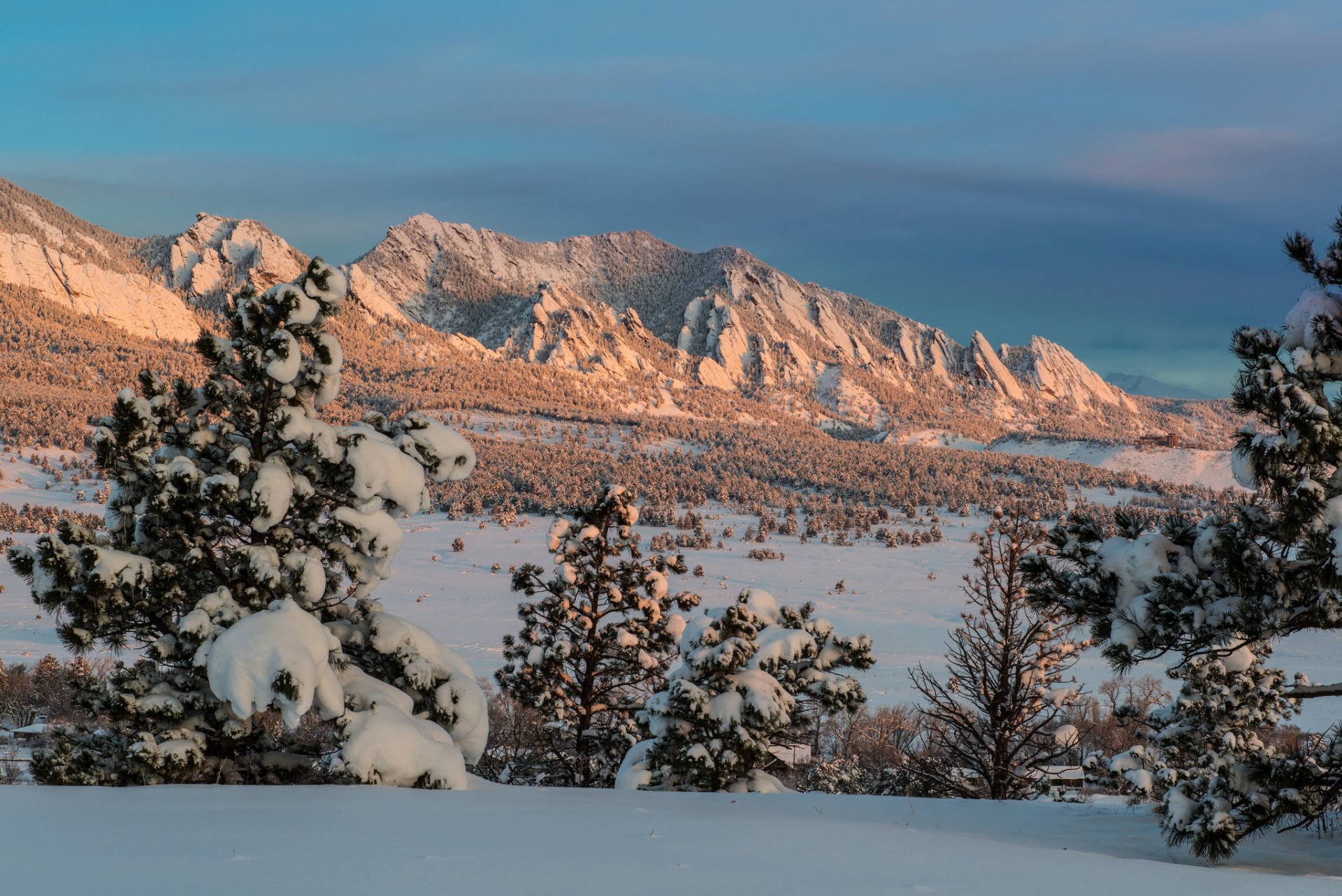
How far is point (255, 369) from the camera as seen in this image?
1016cm

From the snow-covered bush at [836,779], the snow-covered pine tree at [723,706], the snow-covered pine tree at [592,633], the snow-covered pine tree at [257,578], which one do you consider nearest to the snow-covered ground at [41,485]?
the snow-covered bush at [836,779]

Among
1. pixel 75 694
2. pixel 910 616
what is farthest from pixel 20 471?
pixel 75 694

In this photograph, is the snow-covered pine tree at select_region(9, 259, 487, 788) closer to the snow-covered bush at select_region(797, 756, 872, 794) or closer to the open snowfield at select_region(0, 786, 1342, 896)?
the open snowfield at select_region(0, 786, 1342, 896)

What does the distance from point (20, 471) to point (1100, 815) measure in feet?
455

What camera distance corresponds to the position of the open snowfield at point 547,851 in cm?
457

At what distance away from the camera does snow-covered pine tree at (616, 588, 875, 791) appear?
13.5 metres

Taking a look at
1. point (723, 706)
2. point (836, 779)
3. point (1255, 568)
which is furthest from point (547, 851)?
point (836, 779)

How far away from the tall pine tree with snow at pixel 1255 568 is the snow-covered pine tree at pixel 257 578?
6.45m

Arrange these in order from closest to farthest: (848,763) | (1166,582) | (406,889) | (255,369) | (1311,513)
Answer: (406,889) → (1311,513) → (1166,582) → (255,369) → (848,763)

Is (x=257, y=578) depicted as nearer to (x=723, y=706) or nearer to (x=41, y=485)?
(x=723, y=706)

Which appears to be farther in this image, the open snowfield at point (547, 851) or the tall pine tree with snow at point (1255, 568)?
the tall pine tree with snow at point (1255, 568)

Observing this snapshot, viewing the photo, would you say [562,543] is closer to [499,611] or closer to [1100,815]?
[1100,815]

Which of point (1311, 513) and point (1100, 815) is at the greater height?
point (1311, 513)

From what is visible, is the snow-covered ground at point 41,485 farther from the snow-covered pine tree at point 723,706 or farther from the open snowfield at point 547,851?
the open snowfield at point 547,851
